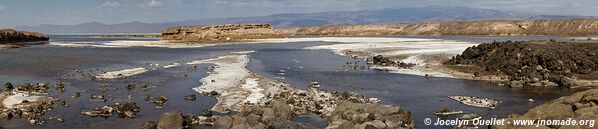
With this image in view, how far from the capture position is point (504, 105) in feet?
79.1

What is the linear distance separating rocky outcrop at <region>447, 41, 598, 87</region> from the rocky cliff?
9952 centimetres

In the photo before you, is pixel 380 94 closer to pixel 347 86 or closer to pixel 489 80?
pixel 347 86

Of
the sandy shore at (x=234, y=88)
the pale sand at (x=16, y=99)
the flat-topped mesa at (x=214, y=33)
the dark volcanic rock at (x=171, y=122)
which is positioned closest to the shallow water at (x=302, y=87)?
the sandy shore at (x=234, y=88)

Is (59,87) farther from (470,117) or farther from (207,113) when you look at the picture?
(470,117)

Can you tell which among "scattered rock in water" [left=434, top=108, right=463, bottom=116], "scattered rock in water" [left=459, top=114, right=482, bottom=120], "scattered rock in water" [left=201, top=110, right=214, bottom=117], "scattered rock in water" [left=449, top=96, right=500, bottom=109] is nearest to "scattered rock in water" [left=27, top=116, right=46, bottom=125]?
"scattered rock in water" [left=201, top=110, right=214, bottom=117]

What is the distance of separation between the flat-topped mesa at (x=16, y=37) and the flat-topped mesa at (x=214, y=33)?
31138 millimetres

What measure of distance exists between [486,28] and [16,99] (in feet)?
474

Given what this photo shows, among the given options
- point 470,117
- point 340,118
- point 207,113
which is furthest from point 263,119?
point 470,117

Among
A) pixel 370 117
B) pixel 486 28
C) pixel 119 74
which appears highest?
pixel 486 28

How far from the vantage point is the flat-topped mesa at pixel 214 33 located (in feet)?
398

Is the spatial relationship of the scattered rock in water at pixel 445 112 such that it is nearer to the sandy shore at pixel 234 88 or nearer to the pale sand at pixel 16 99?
the sandy shore at pixel 234 88

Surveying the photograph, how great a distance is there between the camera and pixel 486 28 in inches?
6083

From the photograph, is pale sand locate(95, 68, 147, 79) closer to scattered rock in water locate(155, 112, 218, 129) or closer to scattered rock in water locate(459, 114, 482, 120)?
scattered rock in water locate(155, 112, 218, 129)

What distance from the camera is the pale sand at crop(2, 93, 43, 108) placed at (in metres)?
25.1
